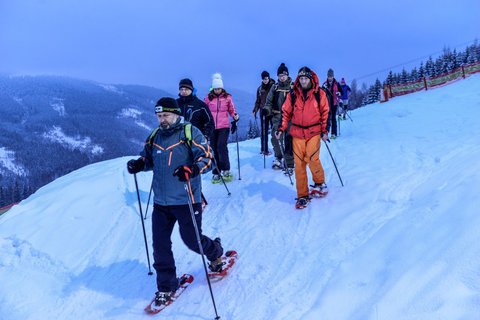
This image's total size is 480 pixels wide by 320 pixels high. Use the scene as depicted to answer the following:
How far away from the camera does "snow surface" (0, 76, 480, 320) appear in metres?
3.70

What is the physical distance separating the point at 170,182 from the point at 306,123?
2.94m

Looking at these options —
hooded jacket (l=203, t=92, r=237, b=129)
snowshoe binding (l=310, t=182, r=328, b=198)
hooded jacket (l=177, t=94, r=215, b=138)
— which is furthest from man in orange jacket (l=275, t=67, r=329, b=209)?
hooded jacket (l=203, t=92, r=237, b=129)

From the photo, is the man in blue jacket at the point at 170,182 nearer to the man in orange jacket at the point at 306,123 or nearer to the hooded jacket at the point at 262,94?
the man in orange jacket at the point at 306,123

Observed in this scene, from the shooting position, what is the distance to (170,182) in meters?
4.57

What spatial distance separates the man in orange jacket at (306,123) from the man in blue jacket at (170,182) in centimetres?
243

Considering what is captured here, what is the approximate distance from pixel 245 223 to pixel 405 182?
3006mm

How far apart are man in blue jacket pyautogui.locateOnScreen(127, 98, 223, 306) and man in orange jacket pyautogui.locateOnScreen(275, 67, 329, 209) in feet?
7.97

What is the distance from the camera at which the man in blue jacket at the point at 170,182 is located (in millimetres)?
4555

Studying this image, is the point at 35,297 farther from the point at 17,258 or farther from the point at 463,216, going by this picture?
the point at 463,216

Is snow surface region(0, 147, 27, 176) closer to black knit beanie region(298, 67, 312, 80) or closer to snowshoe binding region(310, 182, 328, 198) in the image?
snowshoe binding region(310, 182, 328, 198)

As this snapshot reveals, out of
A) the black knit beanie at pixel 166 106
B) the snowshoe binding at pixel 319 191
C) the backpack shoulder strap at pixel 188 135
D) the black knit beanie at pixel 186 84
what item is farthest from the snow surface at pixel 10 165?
the backpack shoulder strap at pixel 188 135

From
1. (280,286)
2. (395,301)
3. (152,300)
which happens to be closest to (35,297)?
(152,300)

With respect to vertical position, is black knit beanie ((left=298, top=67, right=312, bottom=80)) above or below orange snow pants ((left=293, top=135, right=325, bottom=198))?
above

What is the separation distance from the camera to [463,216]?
14.2 ft
